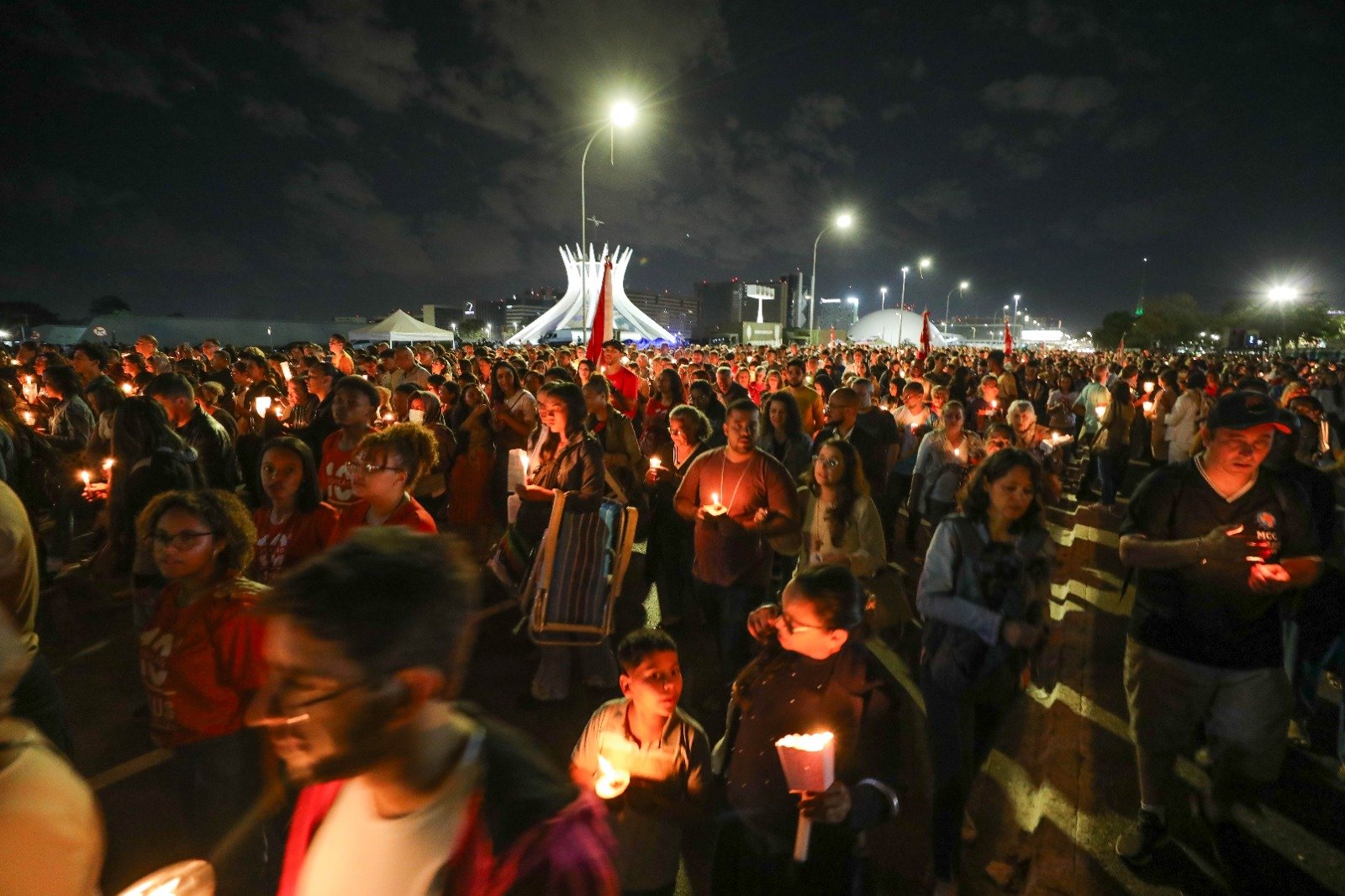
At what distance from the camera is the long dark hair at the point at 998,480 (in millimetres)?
2697

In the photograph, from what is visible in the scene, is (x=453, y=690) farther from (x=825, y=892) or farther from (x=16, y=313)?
(x=16, y=313)

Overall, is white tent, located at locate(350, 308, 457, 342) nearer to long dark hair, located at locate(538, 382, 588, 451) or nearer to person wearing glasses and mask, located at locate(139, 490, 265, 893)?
long dark hair, located at locate(538, 382, 588, 451)

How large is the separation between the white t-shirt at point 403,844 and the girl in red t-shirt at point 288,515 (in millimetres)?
2429

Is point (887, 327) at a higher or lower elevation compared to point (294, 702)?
higher

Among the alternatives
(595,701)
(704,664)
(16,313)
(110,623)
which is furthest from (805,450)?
(16,313)

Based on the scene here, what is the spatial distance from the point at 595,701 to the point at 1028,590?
107 inches

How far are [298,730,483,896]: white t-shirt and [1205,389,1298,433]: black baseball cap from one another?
3.04 metres

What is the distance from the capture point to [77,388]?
662cm

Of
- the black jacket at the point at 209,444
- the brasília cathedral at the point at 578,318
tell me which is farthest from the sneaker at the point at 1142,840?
the brasília cathedral at the point at 578,318

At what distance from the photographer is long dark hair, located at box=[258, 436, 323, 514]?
3.29 m

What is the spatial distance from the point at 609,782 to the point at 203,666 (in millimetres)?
1502

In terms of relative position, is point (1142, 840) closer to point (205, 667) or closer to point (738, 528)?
point (738, 528)

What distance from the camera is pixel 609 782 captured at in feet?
6.57

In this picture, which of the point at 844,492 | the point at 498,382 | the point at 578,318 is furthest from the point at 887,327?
the point at 844,492
